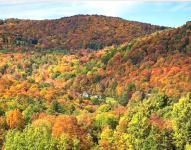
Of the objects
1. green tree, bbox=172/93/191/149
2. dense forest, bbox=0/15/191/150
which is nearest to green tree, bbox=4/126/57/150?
dense forest, bbox=0/15/191/150

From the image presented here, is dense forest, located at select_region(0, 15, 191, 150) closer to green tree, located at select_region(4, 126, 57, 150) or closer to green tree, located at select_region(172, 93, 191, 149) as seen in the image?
green tree, located at select_region(172, 93, 191, 149)

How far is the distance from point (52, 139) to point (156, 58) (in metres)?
108

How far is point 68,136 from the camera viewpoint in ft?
123

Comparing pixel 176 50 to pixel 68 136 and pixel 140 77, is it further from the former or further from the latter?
pixel 68 136

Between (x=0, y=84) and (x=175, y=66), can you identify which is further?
(x=175, y=66)

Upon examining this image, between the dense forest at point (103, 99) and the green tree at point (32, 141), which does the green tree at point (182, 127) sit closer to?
the dense forest at point (103, 99)

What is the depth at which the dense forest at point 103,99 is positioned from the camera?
36844 millimetres

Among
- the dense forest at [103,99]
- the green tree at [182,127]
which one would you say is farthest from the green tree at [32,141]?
the green tree at [182,127]

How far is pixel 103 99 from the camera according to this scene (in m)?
114

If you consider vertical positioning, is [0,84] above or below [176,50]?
below

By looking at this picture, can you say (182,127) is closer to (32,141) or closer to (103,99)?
(32,141)

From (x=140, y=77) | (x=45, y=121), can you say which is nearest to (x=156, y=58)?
(x=140, y=77)

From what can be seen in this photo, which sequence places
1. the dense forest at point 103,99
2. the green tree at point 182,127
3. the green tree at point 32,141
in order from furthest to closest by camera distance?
the dense forest at point 103,99
the green tree at point 182,127
the green tree at point 32,141

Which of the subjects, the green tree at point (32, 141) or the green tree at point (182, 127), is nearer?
the green tree at point (32, 141)
